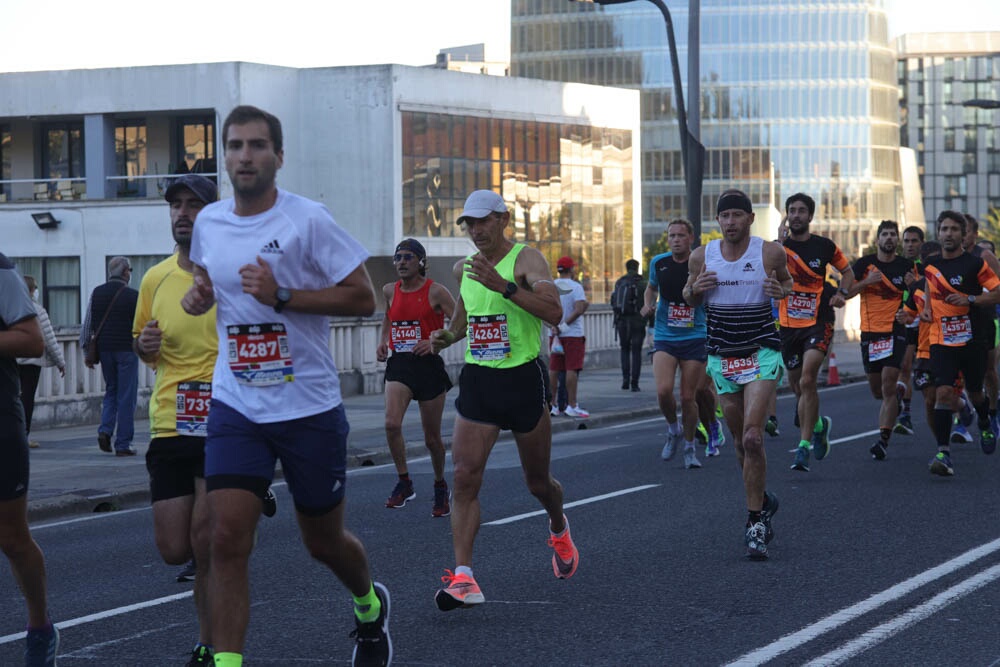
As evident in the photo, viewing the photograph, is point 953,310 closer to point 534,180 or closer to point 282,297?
point 282,297

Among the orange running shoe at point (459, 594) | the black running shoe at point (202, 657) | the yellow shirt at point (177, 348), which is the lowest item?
the orange running shoe at point (459, 594)

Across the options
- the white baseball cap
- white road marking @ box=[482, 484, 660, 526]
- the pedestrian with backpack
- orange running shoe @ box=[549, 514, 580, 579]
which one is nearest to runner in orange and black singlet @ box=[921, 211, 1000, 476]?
white road marking @ box=[482, 484, 660, 526]

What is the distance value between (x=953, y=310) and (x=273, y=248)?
8412mm

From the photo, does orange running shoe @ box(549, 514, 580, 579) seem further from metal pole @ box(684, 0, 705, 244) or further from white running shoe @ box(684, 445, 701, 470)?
metal pole @ box(684, 0, 705, 244)

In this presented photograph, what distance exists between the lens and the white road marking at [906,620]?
5.98 metres

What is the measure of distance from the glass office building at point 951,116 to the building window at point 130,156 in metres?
134

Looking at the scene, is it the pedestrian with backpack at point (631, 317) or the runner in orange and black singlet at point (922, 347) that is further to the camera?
the pedestrian with backpack at point (631, 317)

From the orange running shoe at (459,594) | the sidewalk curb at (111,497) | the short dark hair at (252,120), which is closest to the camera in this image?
the short dark hair at (252,120)

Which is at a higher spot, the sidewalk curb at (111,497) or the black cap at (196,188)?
the black cap at (196,188)

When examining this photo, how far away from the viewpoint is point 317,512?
17.4ft

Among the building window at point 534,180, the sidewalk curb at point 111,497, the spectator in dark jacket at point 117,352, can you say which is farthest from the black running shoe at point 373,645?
the building window at point 534,180

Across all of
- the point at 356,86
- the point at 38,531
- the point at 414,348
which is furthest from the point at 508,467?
the point at 356,86

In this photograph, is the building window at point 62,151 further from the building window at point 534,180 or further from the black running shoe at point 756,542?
the black running shoe at point 756,542

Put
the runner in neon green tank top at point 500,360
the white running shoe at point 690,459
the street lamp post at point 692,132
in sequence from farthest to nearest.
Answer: the street lamp post at point 692,132 → the white running shoe at point 690,459 → the runner in neon green tank top at point 500,360
